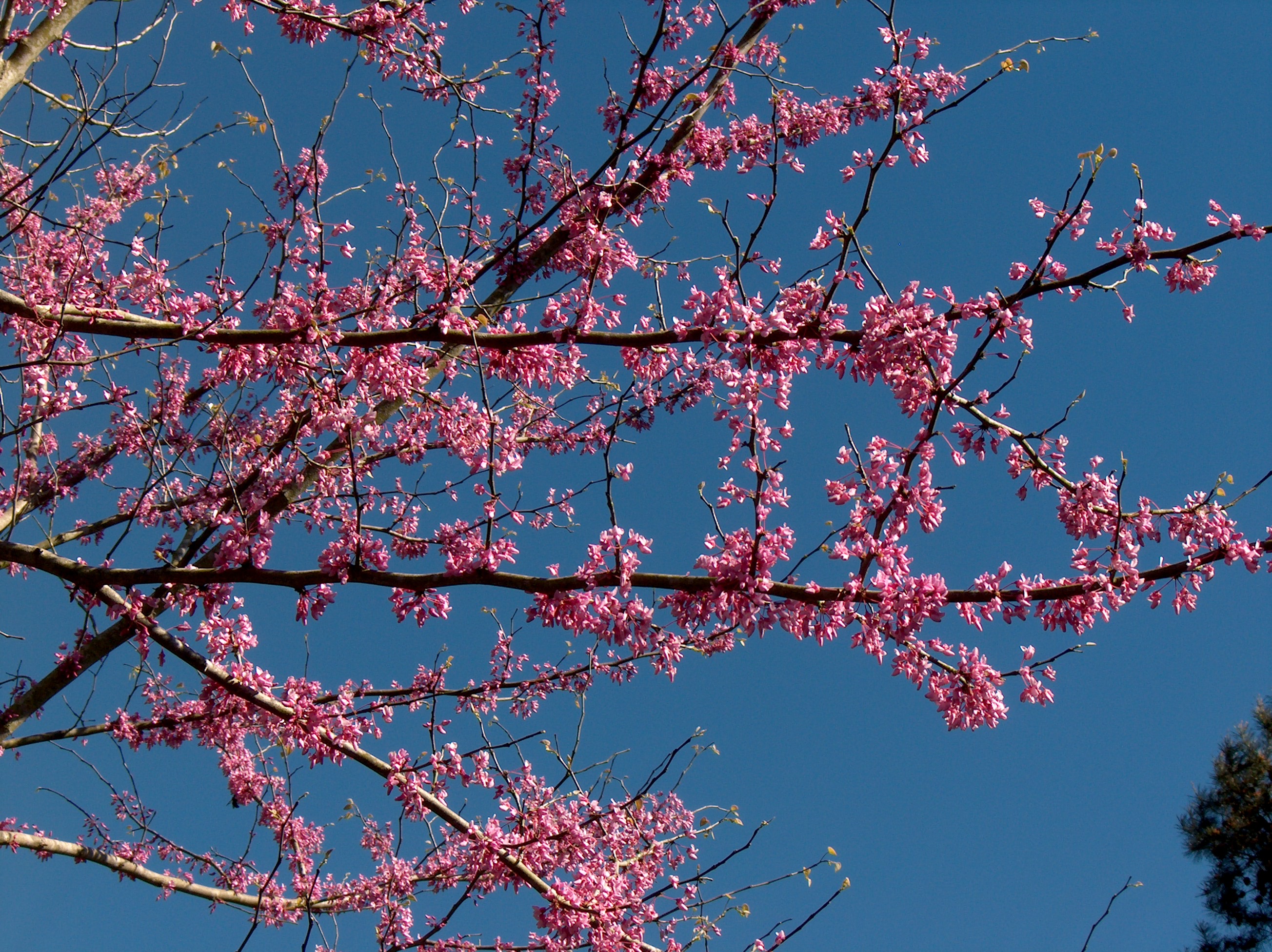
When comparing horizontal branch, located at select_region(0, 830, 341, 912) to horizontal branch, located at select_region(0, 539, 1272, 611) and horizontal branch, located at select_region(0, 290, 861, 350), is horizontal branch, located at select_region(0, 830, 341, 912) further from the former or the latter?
horizontal branch, located at select_region(0, 290, 861, 350)

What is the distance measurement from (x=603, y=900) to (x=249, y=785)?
15.4ft

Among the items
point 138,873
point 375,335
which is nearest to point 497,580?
point 375,335

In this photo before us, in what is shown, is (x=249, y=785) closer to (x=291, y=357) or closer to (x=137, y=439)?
(x=137, y=439)

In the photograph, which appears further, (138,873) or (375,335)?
(138,873)

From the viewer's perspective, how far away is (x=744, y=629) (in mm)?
3760

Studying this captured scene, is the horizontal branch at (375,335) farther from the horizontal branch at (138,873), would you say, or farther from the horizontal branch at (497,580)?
the horizontal branch at (138,873)

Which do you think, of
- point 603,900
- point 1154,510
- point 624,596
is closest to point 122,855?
point 603,900

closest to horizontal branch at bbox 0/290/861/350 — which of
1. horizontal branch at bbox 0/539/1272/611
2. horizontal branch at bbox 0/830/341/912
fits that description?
horizontal branch at bbox 0/539/1272/611

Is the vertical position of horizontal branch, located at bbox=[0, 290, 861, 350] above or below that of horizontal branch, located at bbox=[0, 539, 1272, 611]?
above

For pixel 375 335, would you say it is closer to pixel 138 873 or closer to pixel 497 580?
pixel 497 580

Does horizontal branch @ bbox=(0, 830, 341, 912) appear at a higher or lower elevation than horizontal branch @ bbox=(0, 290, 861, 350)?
lower

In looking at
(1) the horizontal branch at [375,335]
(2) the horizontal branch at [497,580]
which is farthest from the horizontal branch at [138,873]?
(1) the horizontal branch at [375,335]

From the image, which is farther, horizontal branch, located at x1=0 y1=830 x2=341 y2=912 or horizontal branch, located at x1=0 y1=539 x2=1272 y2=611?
horizontal branch, located at x1=0 y1=830 x2=341 y2=912

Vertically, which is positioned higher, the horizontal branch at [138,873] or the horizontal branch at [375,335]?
the horizontal branch at [375,335]
